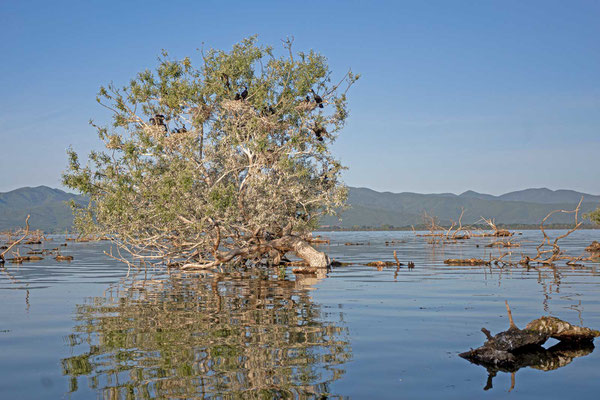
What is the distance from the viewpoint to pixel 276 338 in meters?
12.1

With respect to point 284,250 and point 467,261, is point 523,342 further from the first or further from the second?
point 284,250

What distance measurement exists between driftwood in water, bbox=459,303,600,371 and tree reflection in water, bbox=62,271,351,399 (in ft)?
8.66

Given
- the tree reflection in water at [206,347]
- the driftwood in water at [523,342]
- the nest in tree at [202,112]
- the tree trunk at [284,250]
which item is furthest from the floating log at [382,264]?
the driftwood in water at [523,342]

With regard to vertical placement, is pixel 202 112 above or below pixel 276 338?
above

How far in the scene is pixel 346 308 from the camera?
17016mm

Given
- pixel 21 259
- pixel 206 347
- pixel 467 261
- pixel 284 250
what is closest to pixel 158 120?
pixel 284 250

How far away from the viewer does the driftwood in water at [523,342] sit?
10344mm

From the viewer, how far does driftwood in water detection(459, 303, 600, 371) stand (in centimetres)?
1034

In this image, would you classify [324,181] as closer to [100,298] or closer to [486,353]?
[100,298]

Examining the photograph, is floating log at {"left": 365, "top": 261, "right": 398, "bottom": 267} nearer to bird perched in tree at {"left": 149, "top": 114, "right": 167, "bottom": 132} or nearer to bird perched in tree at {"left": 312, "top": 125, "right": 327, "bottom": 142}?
bird perched in tree at {"left": 312, "top": 125, "right": 327, "bottom": 142}

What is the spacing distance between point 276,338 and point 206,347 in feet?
5.59

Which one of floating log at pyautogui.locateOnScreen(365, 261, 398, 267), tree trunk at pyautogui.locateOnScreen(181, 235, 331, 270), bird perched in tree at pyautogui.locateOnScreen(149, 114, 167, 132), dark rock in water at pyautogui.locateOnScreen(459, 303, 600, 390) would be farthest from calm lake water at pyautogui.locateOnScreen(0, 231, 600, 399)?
bird perched in tree at pyautogui.locateOnScreen(149, 114, 167, 132)

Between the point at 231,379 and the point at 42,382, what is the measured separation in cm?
313

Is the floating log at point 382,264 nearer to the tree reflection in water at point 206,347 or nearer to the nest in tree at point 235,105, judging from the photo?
the nest in tree at point 235,105
